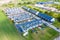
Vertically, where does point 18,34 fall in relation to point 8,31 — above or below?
above

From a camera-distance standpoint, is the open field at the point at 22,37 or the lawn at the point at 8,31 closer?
the open field at the point at 22,37

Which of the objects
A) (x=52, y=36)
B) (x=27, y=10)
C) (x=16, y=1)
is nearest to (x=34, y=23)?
(x=52, y=36)

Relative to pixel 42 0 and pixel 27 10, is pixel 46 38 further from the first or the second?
pixel 42 0

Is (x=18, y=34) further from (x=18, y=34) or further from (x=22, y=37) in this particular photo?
(x=22, y=37)

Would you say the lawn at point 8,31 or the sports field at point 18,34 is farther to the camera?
the lawn at point 8,31

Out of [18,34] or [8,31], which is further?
[8,31]

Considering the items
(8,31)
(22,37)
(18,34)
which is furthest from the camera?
(8,31)

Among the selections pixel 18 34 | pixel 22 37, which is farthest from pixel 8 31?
pixel 22 37

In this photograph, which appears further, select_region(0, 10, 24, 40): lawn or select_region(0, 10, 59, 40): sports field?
select_region(0, 10, 24, 40): lawn
